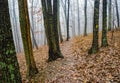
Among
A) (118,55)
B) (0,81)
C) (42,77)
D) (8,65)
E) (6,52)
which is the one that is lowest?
(42,77)

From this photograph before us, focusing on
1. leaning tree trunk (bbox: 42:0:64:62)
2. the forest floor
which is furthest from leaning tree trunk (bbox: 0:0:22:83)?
leaning tree trunk (bbox: 42:0:64:62)

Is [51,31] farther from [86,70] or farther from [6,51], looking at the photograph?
[6,51]

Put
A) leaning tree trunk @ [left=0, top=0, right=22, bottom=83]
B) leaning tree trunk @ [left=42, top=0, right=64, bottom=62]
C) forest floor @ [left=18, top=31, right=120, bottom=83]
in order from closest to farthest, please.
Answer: leaning tree trunk @ [left=0, top=0, right=22, bottom=83] < forest floor @ [left=18, top=31, right=120, bottom=83] < leaning tree trunk @ [left=42, top=0, right=64, bottom=62]

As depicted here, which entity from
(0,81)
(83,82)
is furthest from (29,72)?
(0,81)

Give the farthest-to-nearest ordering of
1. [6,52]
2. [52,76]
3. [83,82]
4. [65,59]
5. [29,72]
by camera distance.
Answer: [65,59], [29,72], [52,76], [83,82], [6,52]

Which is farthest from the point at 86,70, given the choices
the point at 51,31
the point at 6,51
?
the point at 6,51

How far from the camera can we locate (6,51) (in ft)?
13.8

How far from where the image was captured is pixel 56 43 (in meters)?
13.6

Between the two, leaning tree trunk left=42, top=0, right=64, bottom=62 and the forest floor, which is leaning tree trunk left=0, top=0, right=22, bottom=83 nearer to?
the forest floor

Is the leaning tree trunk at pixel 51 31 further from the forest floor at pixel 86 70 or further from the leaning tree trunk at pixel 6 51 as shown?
the leaning tree trunk at pixel 6 51

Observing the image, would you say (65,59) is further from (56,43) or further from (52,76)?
(52,76)

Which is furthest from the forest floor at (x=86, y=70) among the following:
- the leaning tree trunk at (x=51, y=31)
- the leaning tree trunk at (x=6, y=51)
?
the leaning tree trunk at (x=6, y=51)

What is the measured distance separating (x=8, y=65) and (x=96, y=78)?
5.69m

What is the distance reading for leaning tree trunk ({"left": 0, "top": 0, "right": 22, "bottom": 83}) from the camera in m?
4.15
